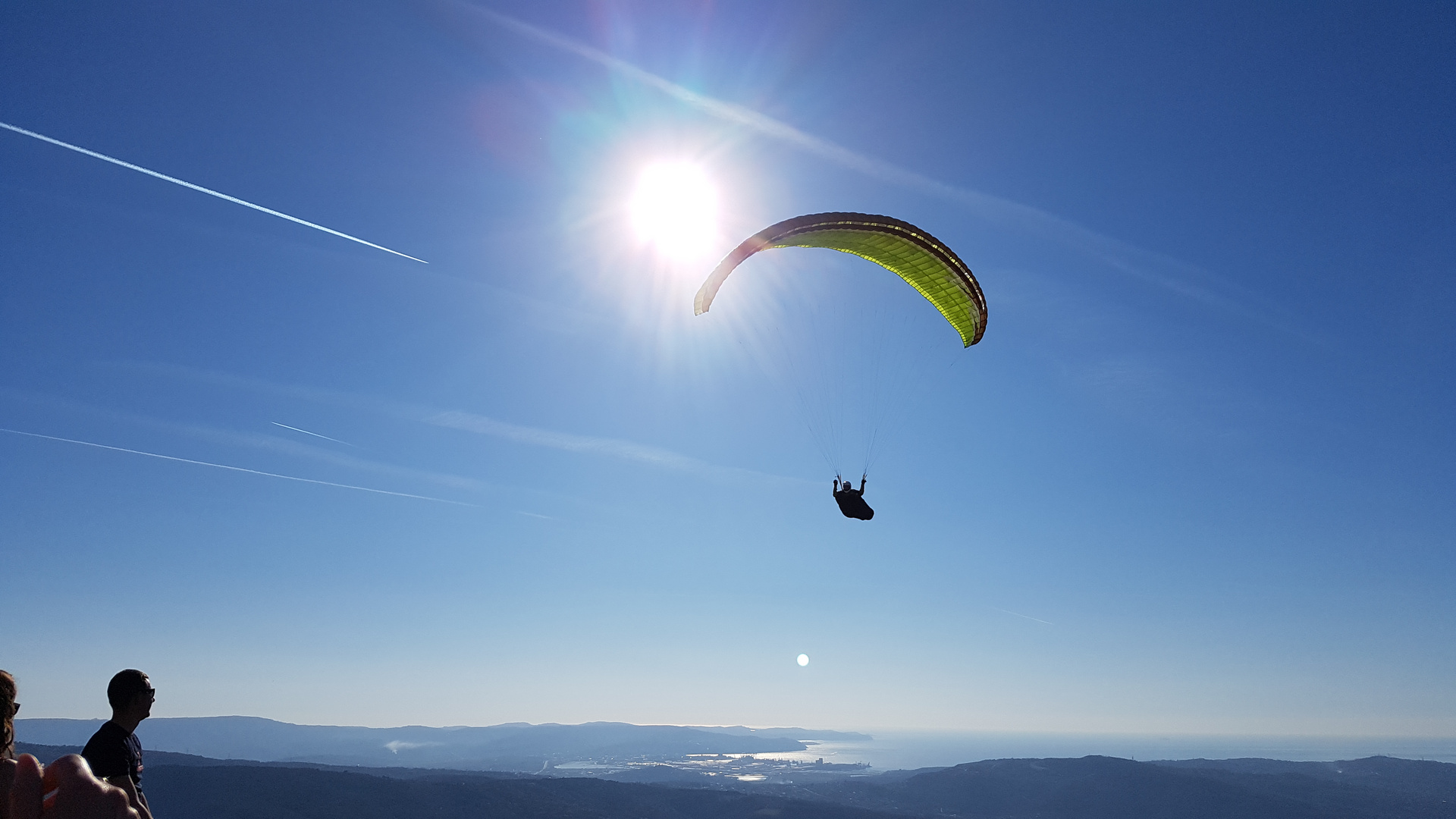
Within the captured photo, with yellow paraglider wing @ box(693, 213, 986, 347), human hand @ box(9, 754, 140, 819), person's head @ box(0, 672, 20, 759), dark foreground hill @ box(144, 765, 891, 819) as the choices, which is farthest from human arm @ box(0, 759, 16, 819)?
dark foreground hill @ box(144, 765, 891, 819)

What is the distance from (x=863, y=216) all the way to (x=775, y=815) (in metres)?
210

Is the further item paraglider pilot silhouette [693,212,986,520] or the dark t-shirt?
paraglider pilot silhouette [693,212,986,520]

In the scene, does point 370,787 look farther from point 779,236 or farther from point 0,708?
point 0,708

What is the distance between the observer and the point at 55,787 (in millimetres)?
4117

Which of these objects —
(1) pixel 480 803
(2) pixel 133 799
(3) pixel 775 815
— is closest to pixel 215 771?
(1) pixel 480 803

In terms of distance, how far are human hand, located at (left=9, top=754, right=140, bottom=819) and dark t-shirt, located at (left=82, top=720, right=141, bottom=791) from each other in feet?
6.92

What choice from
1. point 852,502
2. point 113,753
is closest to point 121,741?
point 113,753

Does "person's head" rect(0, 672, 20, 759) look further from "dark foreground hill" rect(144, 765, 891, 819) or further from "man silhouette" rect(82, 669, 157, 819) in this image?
"dark foreground hill" rect(144, 765, 891, 819)

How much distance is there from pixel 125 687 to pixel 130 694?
11cm

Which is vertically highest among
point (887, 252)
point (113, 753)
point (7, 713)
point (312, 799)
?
point (887, 252)

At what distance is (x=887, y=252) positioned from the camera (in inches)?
1212

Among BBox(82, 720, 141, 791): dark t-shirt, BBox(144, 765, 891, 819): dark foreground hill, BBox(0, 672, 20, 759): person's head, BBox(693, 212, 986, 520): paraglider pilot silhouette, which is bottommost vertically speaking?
BBox(144, 765, 891, 819): dark foreground hill

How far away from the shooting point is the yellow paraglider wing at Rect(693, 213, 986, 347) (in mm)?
28953

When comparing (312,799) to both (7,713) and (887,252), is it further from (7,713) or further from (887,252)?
(7,713)
